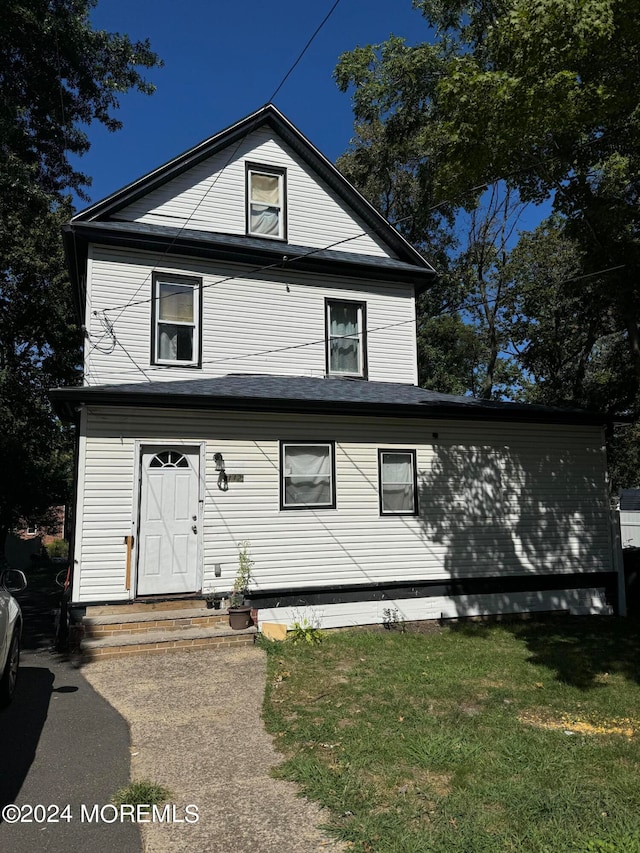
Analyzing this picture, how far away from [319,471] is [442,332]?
17235mm

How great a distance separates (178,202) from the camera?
12.3 meters

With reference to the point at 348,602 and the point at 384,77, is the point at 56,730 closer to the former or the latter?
the point at 348,602

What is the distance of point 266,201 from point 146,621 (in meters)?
9.15

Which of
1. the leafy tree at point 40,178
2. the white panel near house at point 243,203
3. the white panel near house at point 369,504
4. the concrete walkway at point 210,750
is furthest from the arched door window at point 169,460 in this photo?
the leafy tree at point 40,178

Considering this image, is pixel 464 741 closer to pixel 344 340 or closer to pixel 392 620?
pixel 392 620

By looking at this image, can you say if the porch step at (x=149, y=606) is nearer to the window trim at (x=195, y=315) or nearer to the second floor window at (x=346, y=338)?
the window trim at (x=195, y=315)

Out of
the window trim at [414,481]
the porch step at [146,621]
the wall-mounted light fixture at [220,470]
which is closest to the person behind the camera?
the porch step at [146,621]

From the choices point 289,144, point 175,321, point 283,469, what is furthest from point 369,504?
point 289,144

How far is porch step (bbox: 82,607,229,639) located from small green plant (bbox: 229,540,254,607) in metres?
0.45

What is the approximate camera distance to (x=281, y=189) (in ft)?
43.5

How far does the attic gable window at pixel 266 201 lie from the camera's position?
12961 mm

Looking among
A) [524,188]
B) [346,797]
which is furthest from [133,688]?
[524,188]

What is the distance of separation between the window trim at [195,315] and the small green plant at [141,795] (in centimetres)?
813

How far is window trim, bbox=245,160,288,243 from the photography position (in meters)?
12.8
